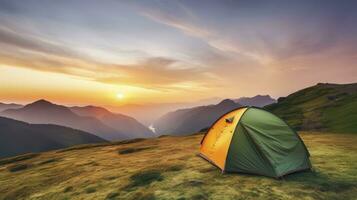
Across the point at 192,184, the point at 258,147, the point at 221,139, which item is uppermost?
the point at 221,139

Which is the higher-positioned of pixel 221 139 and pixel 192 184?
pixel 221 139

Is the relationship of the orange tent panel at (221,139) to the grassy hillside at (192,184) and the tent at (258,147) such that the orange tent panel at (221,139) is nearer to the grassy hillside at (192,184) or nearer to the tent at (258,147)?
the tent at (258,147)

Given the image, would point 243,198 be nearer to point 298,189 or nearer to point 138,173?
point 298,189

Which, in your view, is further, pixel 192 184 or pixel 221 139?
pixel 221 139

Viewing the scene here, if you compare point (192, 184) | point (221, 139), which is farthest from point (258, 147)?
point (192, 184)

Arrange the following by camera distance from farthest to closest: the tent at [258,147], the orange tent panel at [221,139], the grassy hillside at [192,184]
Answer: the orange tent panel at [221,139] → the tent at [258,147] → the grassy hillside at [192,184]

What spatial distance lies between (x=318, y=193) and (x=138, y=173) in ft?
39.6

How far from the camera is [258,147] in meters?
16.5

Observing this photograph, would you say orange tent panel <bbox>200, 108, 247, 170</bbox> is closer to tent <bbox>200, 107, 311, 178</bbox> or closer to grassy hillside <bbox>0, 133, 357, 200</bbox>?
tent <bbox>200, 107, 311, 178</bbox>

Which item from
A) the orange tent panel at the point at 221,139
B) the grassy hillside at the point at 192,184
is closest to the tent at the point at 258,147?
the orange tent panel at the point at 221,139

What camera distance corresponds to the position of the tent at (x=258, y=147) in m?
16.2

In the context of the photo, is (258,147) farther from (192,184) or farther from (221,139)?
(192,184)

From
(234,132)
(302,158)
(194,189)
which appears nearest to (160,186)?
(194,189)

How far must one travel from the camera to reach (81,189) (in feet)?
56.6
